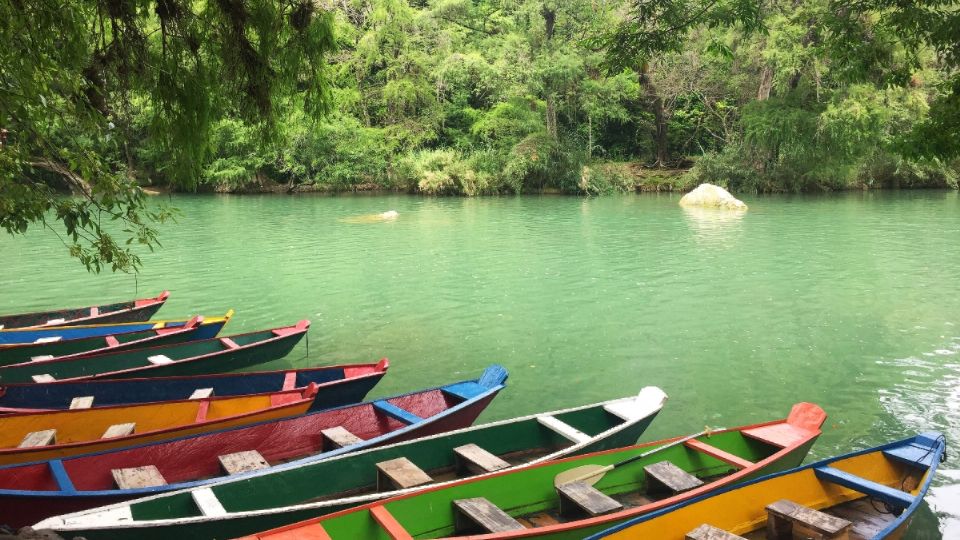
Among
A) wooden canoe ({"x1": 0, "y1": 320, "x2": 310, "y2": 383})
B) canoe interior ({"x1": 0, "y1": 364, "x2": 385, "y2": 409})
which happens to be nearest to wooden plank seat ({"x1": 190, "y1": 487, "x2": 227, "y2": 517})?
canoe interior ({"x1": 0, "y1": 364, "x2": 385, "y2": 409})

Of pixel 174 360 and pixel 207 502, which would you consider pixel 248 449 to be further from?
pixel 174 360

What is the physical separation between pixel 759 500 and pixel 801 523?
0.32 meters

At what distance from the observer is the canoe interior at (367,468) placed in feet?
14.1

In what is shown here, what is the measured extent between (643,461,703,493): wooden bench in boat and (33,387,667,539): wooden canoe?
17.5 inches

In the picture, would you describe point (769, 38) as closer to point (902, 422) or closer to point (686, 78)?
point (686, 78)

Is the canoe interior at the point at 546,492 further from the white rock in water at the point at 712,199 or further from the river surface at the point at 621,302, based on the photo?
the white rock in water at the point at 712,199

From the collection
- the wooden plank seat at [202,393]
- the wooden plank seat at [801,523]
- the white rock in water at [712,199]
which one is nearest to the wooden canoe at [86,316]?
the wooden plank seat at [202,393]

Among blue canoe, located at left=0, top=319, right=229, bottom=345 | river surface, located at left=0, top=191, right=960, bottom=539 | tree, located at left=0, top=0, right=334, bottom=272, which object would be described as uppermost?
tree, located at left=0, top=0, right=334, bottom=272

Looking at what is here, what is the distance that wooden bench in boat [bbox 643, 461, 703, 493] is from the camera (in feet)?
15.6

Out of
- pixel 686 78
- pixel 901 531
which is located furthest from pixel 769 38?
pixel 901 531

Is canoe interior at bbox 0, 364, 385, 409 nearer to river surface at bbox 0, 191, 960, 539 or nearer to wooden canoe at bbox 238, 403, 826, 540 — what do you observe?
river surface at bbox 0, 191, 960, 539

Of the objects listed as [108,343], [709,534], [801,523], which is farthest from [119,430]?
[801,523]

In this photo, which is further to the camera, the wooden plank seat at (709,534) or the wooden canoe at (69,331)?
the wooden canoe at (69,331)

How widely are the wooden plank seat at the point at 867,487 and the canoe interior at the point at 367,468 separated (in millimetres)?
1376
